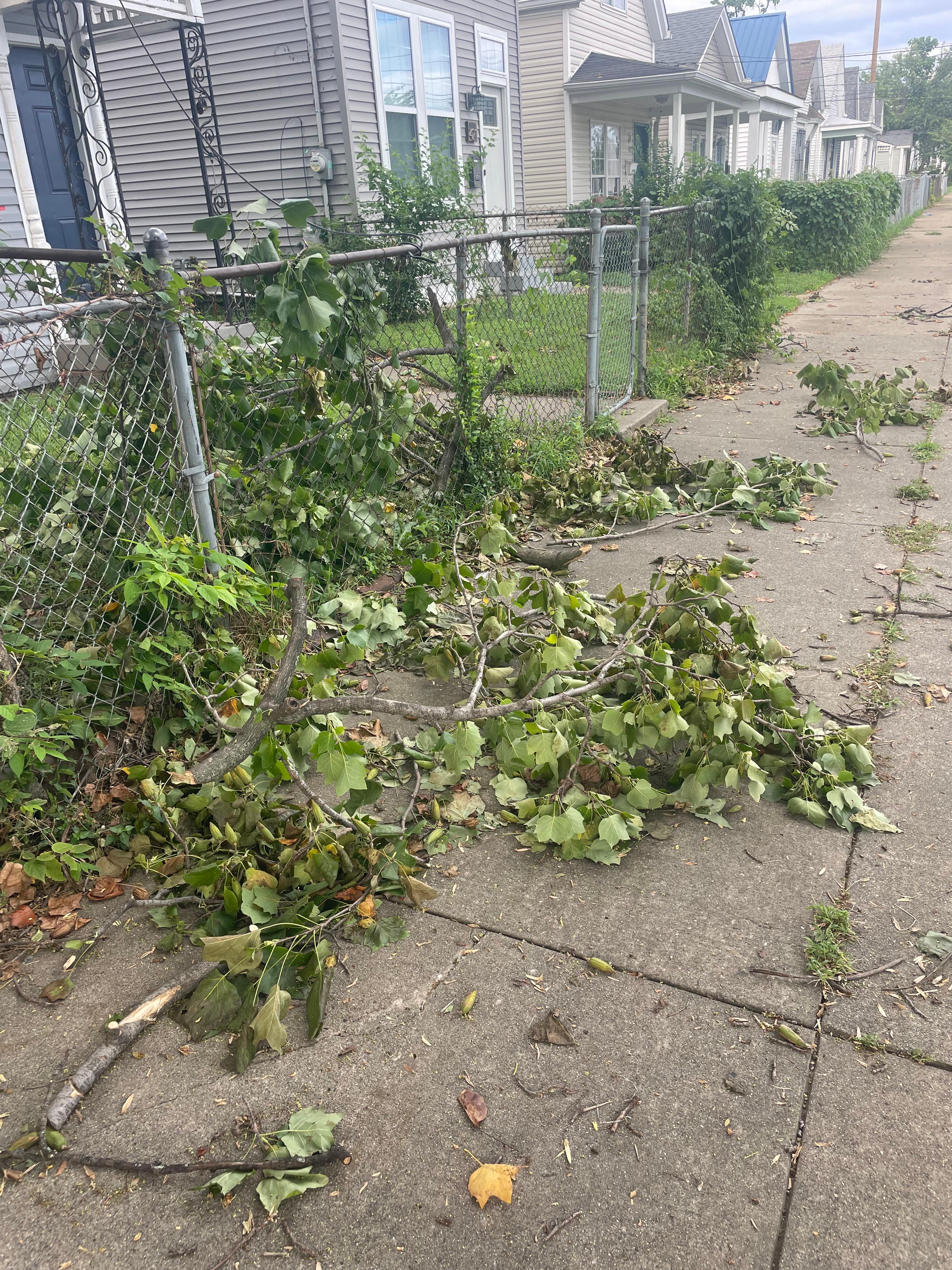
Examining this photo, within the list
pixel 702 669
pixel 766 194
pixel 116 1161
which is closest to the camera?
pixel 116 1161

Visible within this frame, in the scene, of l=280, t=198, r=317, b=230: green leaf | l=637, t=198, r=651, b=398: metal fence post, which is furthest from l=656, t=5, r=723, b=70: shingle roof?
l=280, t=198, r=317, b=230: green leaf

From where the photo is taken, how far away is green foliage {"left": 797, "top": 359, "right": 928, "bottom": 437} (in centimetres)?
777

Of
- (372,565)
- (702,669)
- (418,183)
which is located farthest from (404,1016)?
(418,183)

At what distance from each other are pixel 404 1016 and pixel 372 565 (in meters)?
2.79

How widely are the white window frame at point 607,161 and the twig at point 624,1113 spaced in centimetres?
2142

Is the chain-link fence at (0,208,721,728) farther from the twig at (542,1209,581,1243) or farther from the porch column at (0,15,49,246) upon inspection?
the porch column at (0,15,49,246)

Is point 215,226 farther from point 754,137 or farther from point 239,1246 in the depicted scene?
point 754,137

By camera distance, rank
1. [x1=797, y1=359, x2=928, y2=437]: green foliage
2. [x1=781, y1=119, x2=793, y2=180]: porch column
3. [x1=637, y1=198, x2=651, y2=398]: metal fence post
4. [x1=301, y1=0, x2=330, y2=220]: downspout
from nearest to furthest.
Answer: [x1=797, y1=359, x2=928, y2=437]: green foliage < [x1=637, y1=198, x2=651, y2=398]: metal fence post < [x1=301, y1=0, x2=330, y2=220]: downspout < [x1=781, y1=119, x2=793, y2=180]: porch column

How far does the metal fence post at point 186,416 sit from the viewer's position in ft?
10.8

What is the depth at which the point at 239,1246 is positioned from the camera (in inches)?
70.8

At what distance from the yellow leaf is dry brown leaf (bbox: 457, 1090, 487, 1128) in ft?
0.37

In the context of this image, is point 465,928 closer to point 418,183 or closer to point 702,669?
point 702,669

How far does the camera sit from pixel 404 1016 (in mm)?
2330

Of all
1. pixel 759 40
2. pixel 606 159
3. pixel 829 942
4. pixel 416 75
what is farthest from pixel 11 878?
pixel 759 40
